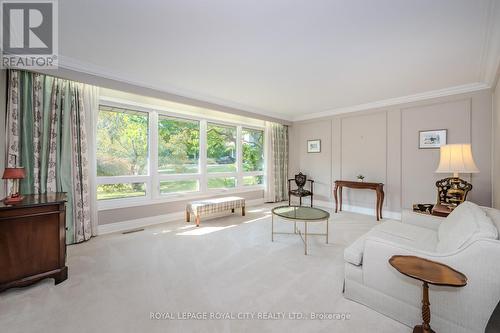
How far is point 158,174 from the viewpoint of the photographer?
4.13 m

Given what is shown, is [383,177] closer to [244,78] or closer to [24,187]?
[244,78]

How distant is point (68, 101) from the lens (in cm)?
301

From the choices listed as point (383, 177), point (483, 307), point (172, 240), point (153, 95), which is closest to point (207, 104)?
point (153, 95)

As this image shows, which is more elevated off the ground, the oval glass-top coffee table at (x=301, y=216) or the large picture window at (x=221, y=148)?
the large picture window at (x=221, y=148)

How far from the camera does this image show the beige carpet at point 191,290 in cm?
159

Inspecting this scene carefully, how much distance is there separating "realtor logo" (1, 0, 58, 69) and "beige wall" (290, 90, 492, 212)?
5.18 meters

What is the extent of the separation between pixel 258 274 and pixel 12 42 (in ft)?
11.8

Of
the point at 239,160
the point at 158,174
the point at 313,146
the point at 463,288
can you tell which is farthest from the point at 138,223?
the point at 313,146

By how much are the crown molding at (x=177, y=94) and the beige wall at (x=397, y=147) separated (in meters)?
1.56

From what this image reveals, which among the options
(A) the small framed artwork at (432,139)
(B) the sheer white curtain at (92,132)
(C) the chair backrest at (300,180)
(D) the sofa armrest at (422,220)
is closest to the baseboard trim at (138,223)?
(B) the sheer white curtain at (92,132)

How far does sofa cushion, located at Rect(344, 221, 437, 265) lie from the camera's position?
73.8 inches

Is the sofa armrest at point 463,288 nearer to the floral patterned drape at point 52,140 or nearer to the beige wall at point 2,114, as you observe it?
the floral patterned drape at point 52,140

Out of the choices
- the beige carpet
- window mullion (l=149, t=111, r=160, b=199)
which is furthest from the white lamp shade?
window mullion (l=149, t=111, r=160, b=199)

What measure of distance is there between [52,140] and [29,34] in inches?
49.3
